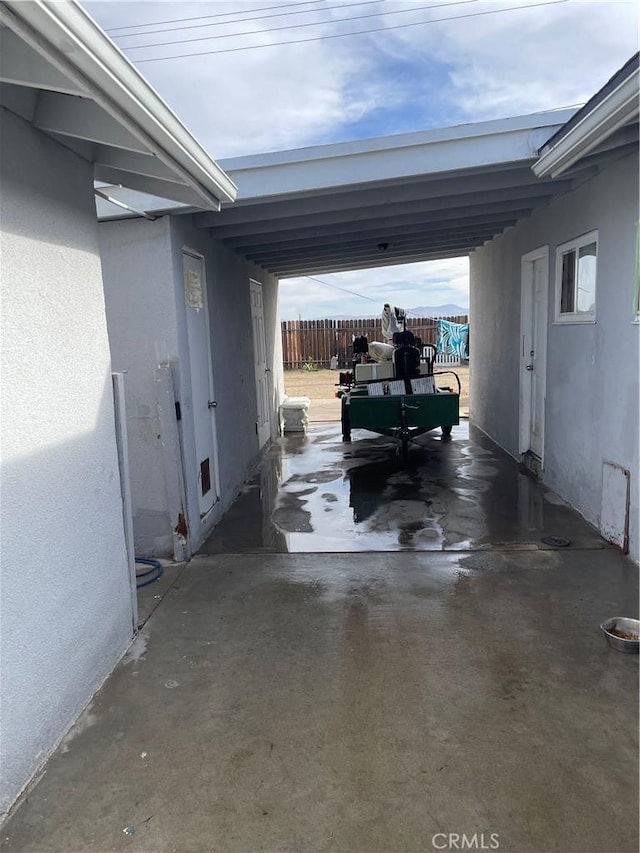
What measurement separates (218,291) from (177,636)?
12.0ft

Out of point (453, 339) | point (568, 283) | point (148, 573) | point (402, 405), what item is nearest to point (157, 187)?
point (148, 573)

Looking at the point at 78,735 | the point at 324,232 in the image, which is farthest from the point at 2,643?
the point at 324,232

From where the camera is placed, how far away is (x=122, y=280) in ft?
14.8

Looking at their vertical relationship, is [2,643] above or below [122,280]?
below

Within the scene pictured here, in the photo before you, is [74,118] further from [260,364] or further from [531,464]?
[260,364]

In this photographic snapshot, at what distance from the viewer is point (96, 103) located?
2.51m

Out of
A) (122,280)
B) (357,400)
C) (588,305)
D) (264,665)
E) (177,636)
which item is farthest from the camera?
(357,400)

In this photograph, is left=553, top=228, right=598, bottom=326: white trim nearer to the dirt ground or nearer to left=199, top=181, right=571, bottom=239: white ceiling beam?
left=199, top=181, right=571, bottom=239: white ceiling beam

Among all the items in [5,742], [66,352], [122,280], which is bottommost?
[5,742]

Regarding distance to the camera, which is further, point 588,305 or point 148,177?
point 588,305

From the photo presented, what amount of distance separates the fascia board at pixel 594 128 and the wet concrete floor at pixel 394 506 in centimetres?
272

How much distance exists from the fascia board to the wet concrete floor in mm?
2725

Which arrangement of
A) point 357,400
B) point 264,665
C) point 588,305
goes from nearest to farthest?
point 264,665 < point 588,305 < point 357,400

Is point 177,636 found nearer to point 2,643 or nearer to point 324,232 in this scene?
point 2,643
